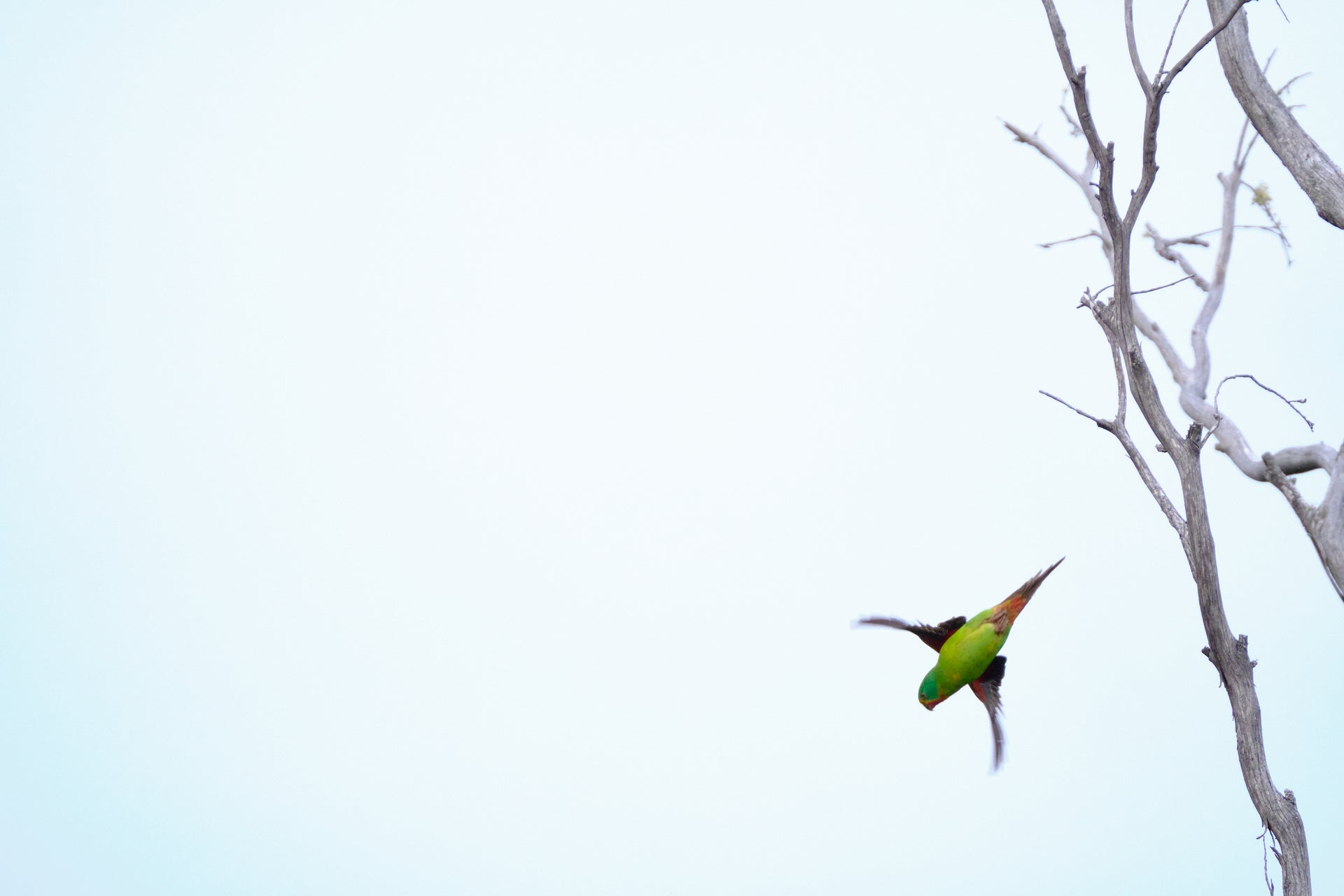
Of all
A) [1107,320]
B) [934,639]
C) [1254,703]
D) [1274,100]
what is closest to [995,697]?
[934,639]

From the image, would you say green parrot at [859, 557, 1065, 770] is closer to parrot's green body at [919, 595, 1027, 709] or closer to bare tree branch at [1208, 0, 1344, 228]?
parrot's green body at [919, 595, 1027, 709]

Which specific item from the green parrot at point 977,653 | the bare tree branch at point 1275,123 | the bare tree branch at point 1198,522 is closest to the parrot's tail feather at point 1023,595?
the green parrot at point 977,653

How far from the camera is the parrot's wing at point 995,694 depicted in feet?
6.30

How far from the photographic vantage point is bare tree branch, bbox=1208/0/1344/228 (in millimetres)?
2191

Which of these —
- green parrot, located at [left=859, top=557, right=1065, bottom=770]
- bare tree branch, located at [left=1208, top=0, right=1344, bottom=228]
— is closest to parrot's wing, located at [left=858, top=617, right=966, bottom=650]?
green parrot, located at [left=859, top=557, right=1065, bottom=770]

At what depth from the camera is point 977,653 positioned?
6.08 feet

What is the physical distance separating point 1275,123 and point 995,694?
1345 millimetres

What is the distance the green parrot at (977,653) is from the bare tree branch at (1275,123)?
1010mm

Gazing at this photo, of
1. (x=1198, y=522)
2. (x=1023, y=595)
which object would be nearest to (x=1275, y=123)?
(x=1198, y=522)

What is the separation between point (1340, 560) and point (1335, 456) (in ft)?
1.08

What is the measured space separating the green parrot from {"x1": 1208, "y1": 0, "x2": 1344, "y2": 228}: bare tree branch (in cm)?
101

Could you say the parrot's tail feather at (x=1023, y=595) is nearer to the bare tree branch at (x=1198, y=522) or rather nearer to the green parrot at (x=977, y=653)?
the green parrot at (x=977, y=653)

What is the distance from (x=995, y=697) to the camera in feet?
6.31

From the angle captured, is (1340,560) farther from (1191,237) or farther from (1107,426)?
(1191,237)
